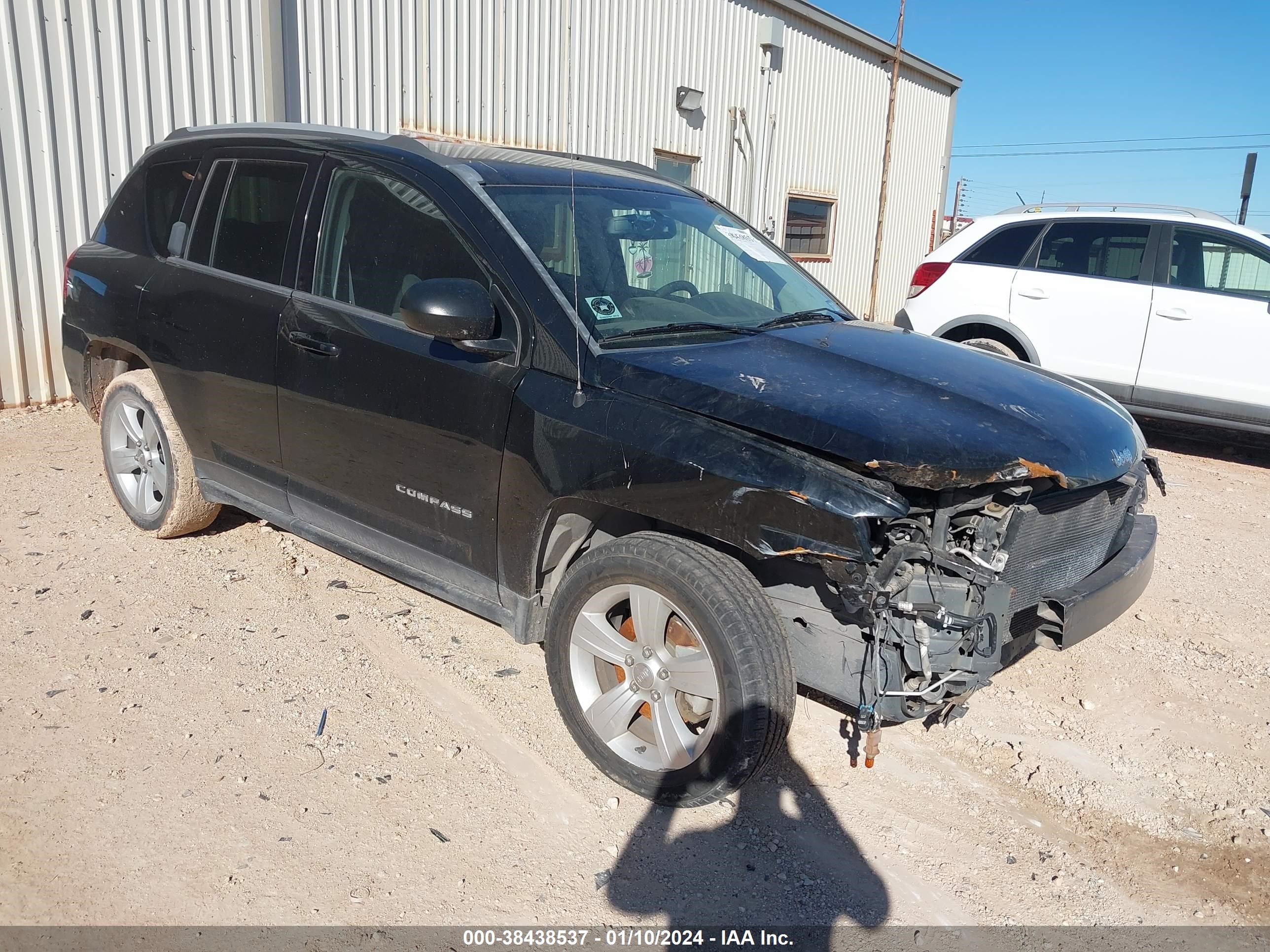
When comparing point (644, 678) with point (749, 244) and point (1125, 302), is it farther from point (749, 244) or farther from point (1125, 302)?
point (1125, 302)

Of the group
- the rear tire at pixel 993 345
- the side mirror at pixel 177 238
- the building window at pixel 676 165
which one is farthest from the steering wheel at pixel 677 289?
the building window at pixel 676 165

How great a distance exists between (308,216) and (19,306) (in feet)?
13.6

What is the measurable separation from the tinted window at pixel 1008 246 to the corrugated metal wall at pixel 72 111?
589 centimetres

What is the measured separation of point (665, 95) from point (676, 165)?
88cm

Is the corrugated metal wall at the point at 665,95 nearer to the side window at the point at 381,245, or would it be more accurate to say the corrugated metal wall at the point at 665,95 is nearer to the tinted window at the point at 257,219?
the tinted window at the point at 257,219

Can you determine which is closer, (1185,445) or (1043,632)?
(1043,632)

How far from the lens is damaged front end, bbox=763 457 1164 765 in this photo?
2654 millimetres

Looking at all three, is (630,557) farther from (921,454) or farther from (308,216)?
(308,216)

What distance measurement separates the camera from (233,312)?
3.98m

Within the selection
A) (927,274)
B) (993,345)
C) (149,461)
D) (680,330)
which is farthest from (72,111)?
(993,345)

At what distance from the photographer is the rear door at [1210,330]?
23.1 feet

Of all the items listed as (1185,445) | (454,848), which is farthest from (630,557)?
(1185,445)

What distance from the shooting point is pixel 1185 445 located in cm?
826

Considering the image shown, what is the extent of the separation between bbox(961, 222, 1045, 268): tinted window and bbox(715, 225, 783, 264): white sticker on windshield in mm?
4164
